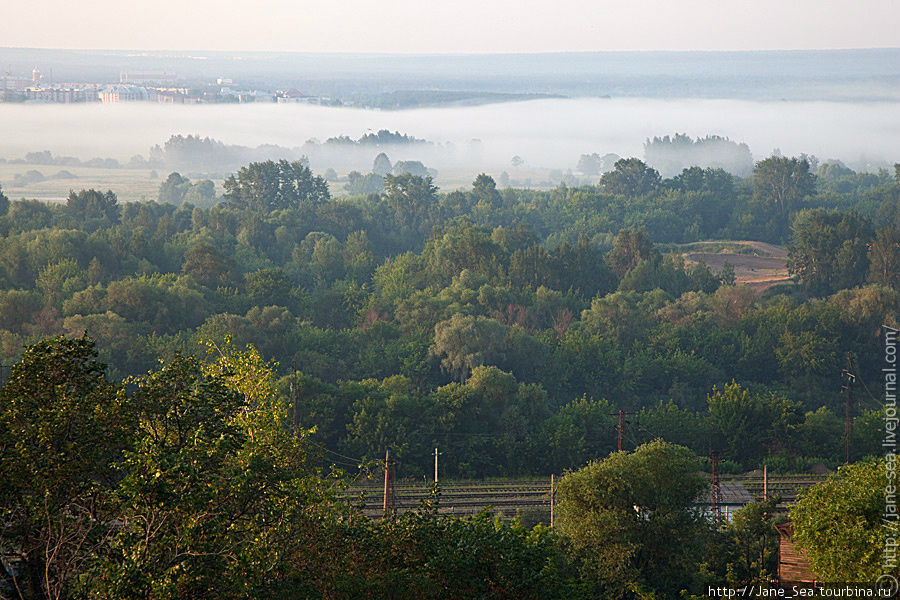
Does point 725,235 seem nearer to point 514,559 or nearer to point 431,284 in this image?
point 431,284

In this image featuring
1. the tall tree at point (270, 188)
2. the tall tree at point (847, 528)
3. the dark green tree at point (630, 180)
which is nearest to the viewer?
the tall tree at point (847, 528)

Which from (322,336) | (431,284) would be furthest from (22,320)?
(431,284)

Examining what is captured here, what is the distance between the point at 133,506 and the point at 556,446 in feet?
134

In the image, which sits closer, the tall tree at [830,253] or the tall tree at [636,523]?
the tall tree at [636,523]

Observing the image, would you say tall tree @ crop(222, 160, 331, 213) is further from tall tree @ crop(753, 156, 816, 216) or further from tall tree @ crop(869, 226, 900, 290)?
tall tree @ crop(869, 226, 900, 290)

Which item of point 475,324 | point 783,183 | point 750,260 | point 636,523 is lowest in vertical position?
point 636,523

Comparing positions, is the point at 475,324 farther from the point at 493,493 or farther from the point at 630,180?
the point at 630,180

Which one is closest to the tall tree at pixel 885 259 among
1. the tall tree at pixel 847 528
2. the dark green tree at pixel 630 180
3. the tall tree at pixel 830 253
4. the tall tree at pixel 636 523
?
the tall tree at pixel 830 253

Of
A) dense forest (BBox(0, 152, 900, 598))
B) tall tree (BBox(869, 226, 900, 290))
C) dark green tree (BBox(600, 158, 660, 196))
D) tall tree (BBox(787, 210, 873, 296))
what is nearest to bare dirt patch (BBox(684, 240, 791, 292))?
dense forest (BBox(0, 152, 900, 598))

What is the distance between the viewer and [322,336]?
72.9m

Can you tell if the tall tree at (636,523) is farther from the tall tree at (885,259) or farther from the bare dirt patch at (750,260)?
the bare dirt patch at (750,260)

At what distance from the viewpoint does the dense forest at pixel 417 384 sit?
17156 mm

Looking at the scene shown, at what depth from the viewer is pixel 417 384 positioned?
2677 inches

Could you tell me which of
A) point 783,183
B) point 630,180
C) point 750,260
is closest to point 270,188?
point 630,180
